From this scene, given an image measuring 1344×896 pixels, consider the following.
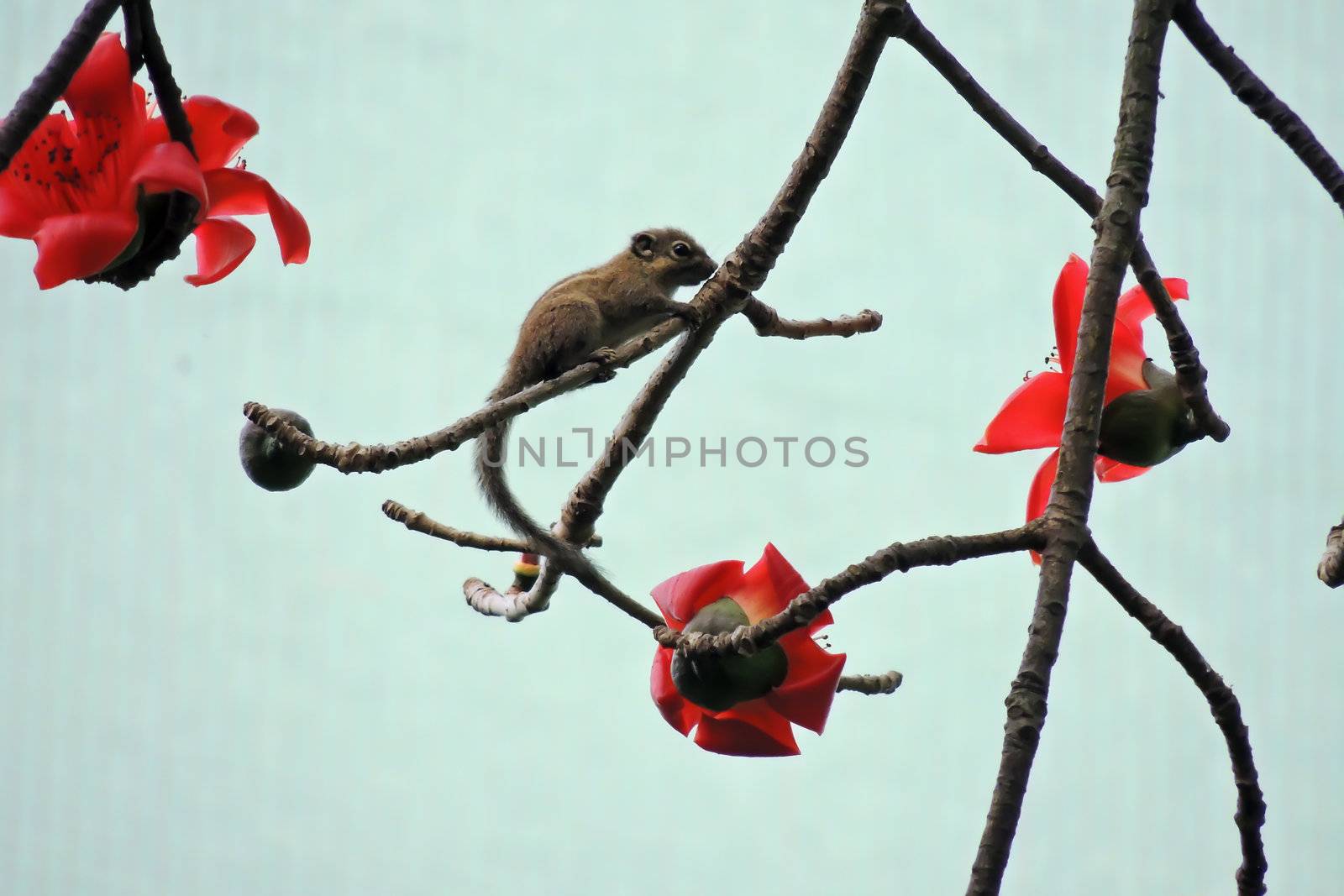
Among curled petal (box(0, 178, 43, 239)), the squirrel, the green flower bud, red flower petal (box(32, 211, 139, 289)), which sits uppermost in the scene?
the squirrel

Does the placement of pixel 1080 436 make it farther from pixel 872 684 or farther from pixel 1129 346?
pixel 872 684

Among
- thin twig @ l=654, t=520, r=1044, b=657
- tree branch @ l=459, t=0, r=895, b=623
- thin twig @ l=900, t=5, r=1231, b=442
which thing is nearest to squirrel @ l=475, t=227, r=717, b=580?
tree branch @ l=459, t=0, r=895, b=623

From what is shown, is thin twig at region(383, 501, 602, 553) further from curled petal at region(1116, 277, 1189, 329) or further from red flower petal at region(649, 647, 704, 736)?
curled petal at region(1116, 277, 1189, 329)

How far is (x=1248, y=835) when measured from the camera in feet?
2.00

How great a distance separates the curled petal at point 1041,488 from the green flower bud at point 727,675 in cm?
18

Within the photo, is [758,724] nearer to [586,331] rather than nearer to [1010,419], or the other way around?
[1010,419]

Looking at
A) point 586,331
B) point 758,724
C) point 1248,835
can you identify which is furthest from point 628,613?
point 586,331

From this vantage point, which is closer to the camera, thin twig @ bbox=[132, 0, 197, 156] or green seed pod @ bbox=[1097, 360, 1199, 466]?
thin twig @ bbox=[132, 0, 197, 156]

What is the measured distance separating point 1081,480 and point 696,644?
209 mm

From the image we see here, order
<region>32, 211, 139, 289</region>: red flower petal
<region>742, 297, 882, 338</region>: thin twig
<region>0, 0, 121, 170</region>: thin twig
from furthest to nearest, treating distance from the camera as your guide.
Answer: <region>742, 297, 882, 338</region>: thin twig
<region>32, 211, 139, 289</region>: red flower petal
<region>0, 0, 121, 170</region>: thin twig

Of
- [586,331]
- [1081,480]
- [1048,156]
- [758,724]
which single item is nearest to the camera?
[1081,480]

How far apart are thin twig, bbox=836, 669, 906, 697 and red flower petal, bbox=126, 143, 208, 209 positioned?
1.87 ft

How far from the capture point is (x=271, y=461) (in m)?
0.85

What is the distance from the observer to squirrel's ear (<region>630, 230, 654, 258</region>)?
1.66 meters
